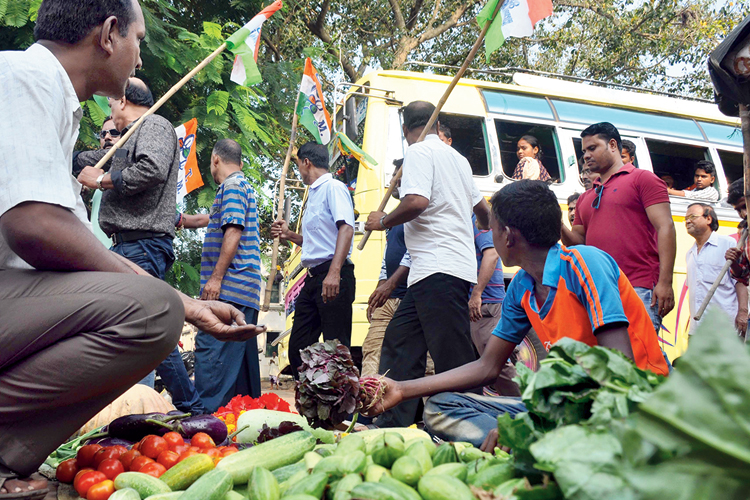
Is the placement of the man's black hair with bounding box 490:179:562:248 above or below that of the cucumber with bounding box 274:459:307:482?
above

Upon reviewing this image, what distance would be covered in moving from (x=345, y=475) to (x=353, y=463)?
0.06m

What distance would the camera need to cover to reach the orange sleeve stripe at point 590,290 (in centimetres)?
225

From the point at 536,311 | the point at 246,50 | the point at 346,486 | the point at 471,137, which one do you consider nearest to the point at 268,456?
the point at 346,486

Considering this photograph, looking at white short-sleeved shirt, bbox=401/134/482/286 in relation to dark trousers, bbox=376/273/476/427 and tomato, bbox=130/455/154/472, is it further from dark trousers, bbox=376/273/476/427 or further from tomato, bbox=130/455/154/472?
tomato, bbox=130/455/154/472

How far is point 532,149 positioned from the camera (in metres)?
6.41

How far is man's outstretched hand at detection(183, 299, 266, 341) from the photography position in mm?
2458

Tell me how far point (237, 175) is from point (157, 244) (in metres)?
1.00

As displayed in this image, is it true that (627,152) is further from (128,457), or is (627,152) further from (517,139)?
(128,457)

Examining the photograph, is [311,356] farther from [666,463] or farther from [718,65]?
[718,65]

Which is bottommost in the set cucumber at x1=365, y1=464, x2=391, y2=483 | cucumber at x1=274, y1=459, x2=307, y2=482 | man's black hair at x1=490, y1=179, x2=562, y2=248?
cucumber at x1=274, y1=459, x2=307, y2=482

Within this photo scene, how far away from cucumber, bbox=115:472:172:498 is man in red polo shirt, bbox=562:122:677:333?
10.2ft

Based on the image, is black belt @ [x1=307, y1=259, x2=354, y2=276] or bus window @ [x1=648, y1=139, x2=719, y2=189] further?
bus window @ [x1=648, y1=139, x2=719, y2=189]

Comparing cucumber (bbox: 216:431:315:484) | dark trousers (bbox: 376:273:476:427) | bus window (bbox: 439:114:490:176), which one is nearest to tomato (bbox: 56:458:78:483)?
cucumber (bbox: 216:431:315:484)

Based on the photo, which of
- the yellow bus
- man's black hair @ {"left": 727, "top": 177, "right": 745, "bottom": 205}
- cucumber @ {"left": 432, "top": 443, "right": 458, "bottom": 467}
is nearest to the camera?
cucumber @ {"left": 432, "top": 443, "right": 458, "bottom": 467}
